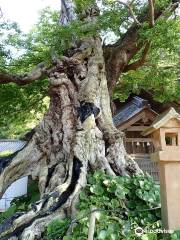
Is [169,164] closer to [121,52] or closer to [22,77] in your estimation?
[22,77]

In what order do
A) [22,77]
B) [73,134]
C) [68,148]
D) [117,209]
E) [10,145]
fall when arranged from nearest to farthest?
[117,209]
[68,148]
[73,134]
[22,77]
[10,145]

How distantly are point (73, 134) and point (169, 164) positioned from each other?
2.79m

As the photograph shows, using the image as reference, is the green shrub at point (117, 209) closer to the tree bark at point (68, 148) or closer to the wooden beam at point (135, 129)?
the tree bark at point (68, 148)

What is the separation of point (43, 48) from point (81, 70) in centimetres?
215

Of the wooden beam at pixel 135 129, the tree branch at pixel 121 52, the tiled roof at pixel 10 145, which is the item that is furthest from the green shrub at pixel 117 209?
the tiled roof at pixel 10 145

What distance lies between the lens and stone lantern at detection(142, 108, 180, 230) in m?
4.08

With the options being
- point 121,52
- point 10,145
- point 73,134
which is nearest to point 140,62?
point 121,52

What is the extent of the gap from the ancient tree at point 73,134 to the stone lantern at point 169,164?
1.50 meters

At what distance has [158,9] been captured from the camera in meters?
8.20

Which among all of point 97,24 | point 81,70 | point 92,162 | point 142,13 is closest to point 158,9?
point 142,13

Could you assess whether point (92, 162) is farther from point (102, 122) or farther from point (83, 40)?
point (83, 40)

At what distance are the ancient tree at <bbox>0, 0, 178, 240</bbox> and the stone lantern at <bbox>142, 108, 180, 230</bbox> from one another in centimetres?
150

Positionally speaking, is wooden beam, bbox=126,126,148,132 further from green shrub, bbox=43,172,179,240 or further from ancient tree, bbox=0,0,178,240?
green shrub, bbox=43,172,179,240

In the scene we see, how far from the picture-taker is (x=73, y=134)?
670 centimetres
